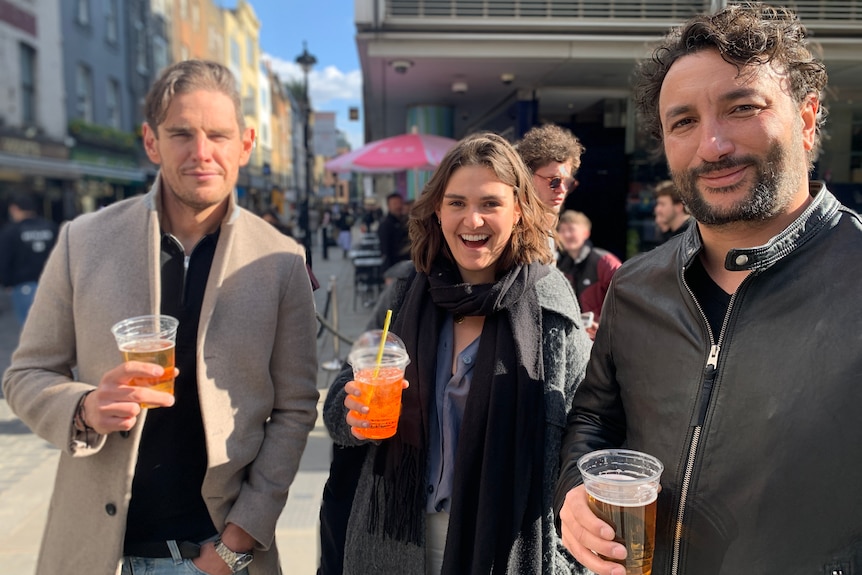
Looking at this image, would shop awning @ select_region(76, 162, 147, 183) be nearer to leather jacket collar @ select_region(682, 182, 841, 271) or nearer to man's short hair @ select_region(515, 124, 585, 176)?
man's short hair @ select_region(515, 124, 585, 176)

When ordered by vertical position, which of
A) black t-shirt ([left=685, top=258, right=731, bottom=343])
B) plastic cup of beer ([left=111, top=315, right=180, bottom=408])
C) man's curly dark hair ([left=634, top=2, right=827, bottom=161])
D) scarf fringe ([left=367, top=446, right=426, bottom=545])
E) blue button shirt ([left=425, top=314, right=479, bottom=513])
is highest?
man's curly dark hair ([left=634, top=2, right=827, bottom=161])

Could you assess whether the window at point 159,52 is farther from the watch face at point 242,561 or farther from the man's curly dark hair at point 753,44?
the man's curly dark hair at point 753,44

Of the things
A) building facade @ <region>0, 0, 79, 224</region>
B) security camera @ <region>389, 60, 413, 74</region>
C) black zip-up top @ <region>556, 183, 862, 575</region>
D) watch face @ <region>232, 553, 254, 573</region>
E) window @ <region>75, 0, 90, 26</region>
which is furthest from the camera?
window @ <region>75, 0, 90, 26</region>

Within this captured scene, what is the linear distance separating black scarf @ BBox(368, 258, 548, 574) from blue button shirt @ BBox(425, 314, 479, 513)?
0.12 feet

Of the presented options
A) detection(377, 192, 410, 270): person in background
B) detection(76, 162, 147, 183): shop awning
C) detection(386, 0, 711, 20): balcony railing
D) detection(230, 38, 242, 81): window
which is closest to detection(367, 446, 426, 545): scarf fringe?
detection(386, 0, 711, 20): balcony railing

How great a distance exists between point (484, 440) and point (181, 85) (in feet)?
4.79

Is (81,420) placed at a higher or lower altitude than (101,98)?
lower

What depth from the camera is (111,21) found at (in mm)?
20922

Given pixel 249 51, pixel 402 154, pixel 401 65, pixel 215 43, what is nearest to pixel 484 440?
pixel 401 65

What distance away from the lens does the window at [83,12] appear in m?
18.5

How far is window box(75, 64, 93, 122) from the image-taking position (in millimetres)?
18719

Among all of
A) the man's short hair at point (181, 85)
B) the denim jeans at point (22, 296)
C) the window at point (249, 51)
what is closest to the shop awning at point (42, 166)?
the denim jeans at point (22, 296)

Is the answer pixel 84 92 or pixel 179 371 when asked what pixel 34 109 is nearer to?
pixel 84 92

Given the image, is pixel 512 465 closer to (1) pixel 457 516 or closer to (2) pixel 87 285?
(1) pixel 457 516
